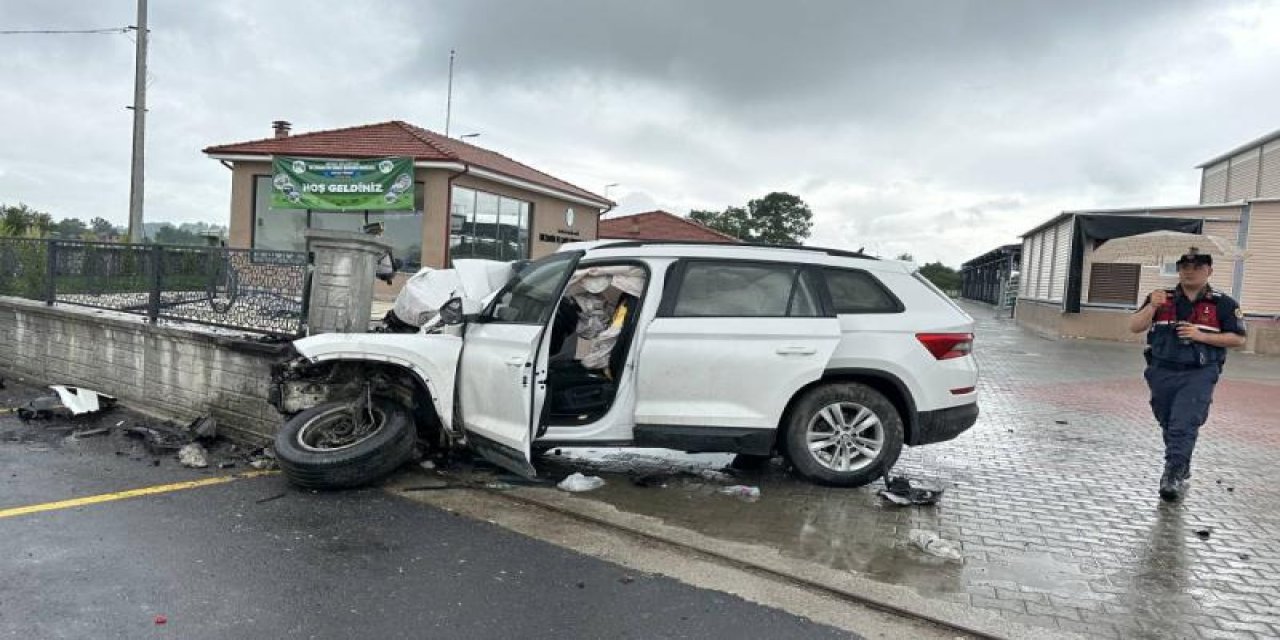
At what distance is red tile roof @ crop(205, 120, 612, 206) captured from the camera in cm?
1989

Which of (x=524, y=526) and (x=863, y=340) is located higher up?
(x=863, y=340)

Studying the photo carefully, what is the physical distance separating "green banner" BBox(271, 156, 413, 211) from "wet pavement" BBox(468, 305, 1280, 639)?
14501 millimetres

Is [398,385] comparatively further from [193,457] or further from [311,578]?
[311,578]

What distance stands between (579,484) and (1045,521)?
119 inches

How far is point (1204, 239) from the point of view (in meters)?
7.48

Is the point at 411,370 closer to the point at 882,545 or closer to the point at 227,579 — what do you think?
the point at 227,579

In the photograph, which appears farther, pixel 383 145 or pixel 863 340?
pixel 383 145

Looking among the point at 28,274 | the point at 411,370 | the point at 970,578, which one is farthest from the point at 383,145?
the point at 970,578

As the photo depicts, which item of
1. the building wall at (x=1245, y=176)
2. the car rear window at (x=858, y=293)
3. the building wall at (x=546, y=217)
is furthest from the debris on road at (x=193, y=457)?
the building wall at (x=1245, y=176)

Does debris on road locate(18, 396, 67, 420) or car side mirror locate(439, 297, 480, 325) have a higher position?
car side mirror locate(439, 297, 480, 325)

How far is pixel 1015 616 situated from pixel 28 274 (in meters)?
10.8

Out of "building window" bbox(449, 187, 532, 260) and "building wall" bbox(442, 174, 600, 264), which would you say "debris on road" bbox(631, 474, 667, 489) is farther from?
"building wall" bbox(442, 174, 600, 264)

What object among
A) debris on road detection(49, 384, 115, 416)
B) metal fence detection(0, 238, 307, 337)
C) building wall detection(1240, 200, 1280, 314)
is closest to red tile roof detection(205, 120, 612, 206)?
metal fence detection(0, 238, 307, 337)

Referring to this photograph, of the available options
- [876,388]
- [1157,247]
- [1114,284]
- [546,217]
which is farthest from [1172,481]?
[546,217]
